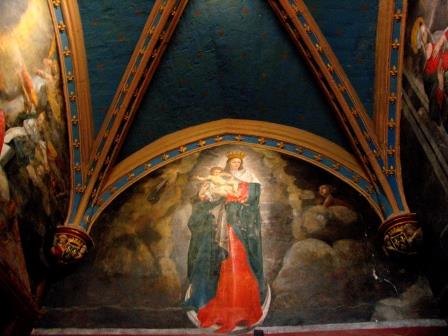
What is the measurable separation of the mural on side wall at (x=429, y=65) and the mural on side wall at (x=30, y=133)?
4.54m

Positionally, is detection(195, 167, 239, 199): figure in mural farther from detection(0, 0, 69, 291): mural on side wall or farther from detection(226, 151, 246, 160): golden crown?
detection(0, 0, 69, 291): mural on side wall

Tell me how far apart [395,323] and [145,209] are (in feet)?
11.6

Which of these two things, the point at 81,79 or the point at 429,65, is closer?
the point at 429,65

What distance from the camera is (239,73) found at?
9.06 m

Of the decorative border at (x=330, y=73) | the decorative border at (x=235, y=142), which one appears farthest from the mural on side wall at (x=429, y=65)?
the decorative border at (x=235, y=142)

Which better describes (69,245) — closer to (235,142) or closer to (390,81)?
(235,142)

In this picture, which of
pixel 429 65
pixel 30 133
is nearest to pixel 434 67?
pixel 429 65

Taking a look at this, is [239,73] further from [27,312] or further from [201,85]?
[27,312]

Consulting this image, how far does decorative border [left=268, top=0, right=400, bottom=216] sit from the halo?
3.83 feet

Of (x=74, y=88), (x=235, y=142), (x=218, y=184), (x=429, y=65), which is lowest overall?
(x=218, y=184)

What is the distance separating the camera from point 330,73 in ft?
27.7

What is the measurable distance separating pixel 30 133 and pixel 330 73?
4.14m

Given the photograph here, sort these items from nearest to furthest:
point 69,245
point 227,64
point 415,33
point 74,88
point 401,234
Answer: point 401,234, point 69,245, point 415,33, point 74,88, point 227,64

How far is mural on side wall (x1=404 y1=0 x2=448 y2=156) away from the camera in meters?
6.60
